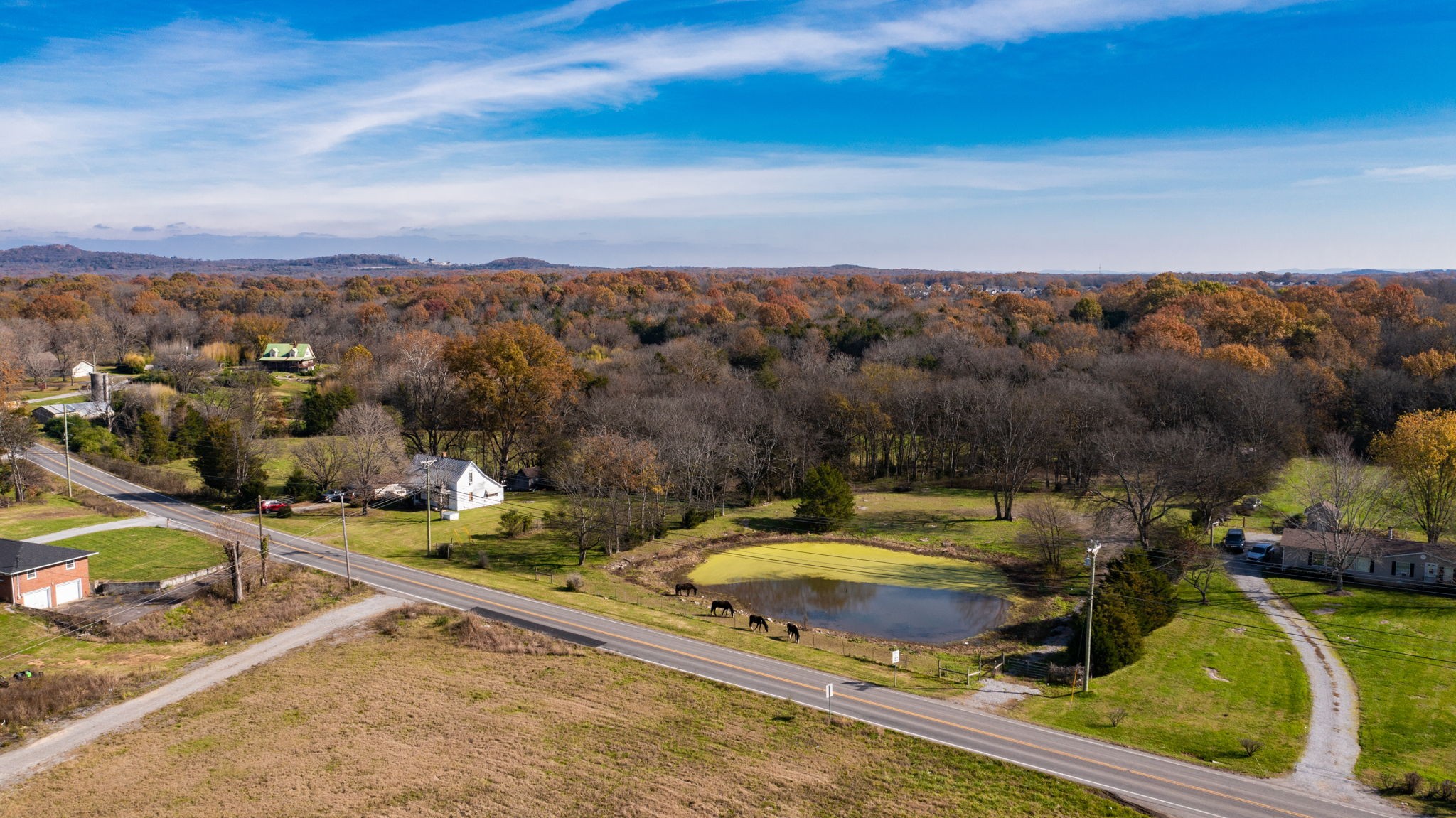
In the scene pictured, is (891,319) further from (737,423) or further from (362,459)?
(362,459)

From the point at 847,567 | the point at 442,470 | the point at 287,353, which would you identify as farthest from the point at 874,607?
the point at 287,353

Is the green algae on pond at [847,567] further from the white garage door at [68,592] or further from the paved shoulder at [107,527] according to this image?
the paved shoulder at [107,527]

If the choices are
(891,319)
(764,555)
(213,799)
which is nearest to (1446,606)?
(764,555)

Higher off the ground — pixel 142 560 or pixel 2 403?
pixel 2 403

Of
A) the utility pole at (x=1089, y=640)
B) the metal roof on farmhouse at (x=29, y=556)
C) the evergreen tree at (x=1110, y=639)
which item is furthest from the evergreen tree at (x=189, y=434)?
the utility pole at (x=1089, y=640)

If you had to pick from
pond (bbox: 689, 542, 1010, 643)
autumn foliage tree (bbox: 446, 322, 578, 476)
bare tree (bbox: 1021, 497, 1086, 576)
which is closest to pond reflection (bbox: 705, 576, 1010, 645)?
pond (bbox: 689, 542, 1010, 643)
